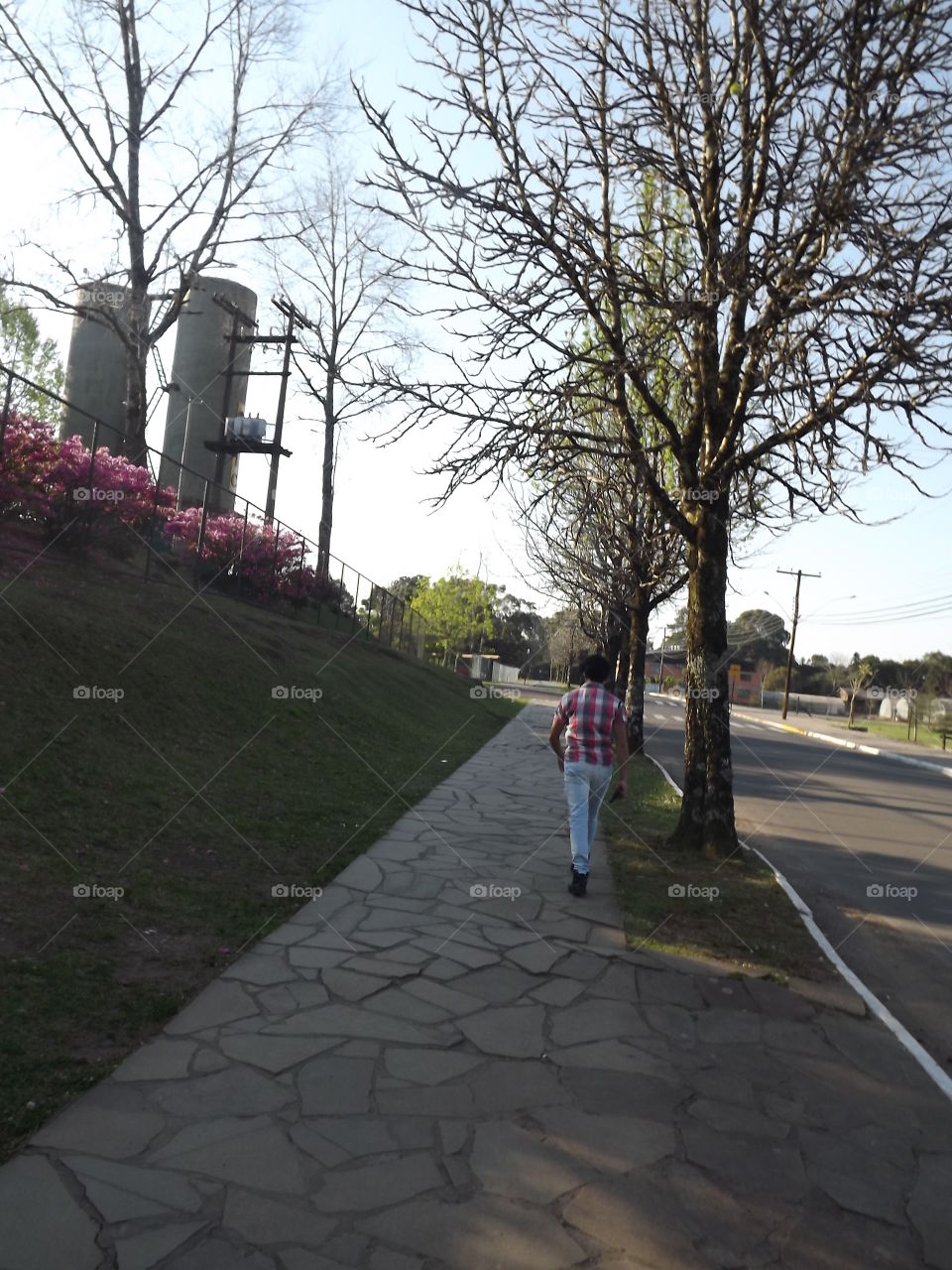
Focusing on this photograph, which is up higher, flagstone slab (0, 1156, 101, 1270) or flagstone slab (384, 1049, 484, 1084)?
flagstone slab (384, 1049, 484, 1084)

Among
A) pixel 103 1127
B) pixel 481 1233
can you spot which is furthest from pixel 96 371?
pixel 481 1233

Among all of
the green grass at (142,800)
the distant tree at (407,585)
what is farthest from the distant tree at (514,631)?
the green grass at (142,800)

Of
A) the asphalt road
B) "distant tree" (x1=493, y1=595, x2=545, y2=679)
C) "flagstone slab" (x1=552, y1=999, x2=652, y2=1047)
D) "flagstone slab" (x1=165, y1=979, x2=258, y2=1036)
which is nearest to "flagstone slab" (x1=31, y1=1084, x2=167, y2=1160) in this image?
"flagstone slab" (x1=165, y1=979, x2=258, y2=1036)

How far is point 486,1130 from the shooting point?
363 centimetres

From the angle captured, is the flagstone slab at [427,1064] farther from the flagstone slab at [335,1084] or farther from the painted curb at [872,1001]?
the painted curb at [872,1001]

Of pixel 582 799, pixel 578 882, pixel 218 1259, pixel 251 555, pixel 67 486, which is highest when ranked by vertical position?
pixel 251 555

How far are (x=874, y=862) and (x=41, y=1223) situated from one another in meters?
9.01

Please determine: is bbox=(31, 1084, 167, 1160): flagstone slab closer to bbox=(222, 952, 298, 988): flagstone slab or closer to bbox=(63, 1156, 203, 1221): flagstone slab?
bbox=(63, 1156, 203, 1221): flagstone slab

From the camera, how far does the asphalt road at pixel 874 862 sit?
6.07 meters

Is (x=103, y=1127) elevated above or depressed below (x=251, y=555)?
below

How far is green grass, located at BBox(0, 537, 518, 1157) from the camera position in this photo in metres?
4.43

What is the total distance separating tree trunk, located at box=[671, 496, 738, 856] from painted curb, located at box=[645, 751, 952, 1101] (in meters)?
0.67

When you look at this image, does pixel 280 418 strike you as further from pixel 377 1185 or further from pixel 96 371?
pixel 377 1185

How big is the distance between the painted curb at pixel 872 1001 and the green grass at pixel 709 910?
8 centimetres
